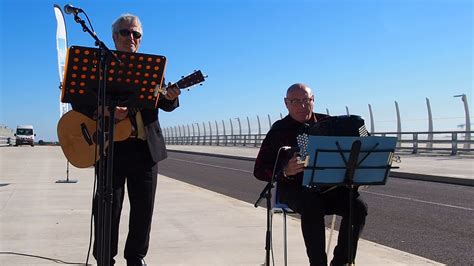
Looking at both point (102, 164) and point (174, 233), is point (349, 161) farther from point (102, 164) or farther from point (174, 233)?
point (174, 233)

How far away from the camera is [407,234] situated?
7.34 m

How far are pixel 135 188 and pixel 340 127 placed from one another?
64.2 inches

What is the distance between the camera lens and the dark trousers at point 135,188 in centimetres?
434

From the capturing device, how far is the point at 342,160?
4023 mm

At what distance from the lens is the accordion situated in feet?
14.2

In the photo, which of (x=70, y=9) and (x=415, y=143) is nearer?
(x=70, y=9)

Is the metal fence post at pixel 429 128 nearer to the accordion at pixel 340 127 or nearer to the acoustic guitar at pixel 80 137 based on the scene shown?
the accordion at pixel 340 127

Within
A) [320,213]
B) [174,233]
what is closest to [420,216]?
[174,233]

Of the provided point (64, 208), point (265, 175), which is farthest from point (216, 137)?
point (265, 175)

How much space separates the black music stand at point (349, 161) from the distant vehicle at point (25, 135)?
2279 inches

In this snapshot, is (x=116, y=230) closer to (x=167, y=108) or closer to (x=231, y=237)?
(x=167, y=108)

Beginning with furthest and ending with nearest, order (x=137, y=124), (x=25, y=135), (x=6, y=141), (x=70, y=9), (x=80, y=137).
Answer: (x=6, y=141)
(x=25, y=135)
(x=80, y=137)
(x=137, y=124)
(x=70, y=9)

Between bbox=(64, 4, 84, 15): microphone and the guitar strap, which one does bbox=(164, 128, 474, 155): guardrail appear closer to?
the guitar strap

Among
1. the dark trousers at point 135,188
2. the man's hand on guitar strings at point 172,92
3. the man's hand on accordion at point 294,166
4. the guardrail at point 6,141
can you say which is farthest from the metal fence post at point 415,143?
the guardrail at point 6,141
